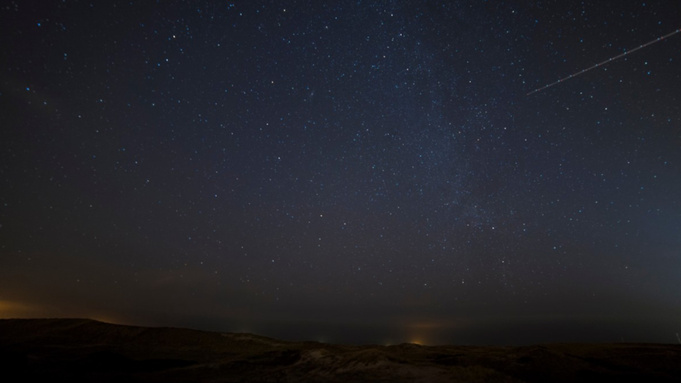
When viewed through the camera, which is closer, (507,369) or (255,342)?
(507,369)

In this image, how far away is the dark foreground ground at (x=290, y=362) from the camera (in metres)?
6.49

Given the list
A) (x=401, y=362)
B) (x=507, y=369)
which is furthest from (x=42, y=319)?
(x=507, y=369)

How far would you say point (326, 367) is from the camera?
777cm

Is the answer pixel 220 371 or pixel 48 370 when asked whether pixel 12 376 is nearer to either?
pixel 48 370

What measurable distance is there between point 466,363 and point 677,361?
4.38 metres

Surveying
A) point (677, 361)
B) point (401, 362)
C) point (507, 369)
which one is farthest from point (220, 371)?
point (677, 361)

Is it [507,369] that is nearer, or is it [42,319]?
[507,369]

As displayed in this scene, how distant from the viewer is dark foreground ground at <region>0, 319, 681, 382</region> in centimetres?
649

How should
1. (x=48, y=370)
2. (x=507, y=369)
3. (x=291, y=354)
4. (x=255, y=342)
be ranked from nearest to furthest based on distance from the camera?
(x=48, y=370) → (x=507, y=369) → (x=291, y=354) → (x=255, y=342)

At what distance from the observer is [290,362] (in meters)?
8.43

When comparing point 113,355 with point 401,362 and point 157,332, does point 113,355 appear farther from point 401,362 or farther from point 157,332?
point 401,362

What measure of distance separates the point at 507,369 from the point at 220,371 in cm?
603

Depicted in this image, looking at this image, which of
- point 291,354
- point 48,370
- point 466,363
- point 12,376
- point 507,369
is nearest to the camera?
point 12,376

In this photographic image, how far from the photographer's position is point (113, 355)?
8.05m
